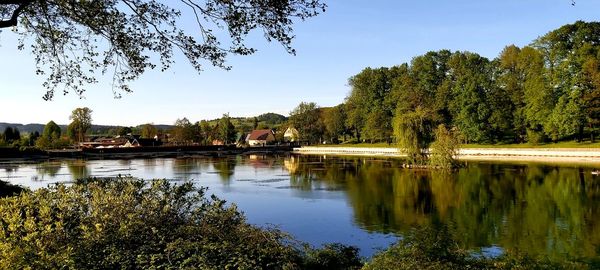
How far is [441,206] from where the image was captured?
20844mm

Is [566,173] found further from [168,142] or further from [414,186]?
[168,142]

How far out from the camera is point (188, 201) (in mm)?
8883

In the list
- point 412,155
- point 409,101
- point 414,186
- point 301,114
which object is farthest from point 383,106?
point 414,186

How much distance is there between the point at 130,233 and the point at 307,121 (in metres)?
96.4

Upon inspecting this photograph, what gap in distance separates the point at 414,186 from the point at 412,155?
1390cm

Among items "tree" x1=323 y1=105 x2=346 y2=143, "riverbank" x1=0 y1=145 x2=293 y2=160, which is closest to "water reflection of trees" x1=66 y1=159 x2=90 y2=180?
"riverbank" x1=0 y1=145 x2=293 y2=160

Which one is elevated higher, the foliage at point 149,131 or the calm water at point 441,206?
the foliage at point 149,131

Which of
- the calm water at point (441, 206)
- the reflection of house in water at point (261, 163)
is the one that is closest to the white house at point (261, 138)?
the reflection of house in water at point (261, 163)

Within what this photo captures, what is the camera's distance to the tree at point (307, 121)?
103 metres

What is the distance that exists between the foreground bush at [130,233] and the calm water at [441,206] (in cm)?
604

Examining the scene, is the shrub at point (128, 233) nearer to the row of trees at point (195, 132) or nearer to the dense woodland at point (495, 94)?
the dense woodland at point (495, 94)

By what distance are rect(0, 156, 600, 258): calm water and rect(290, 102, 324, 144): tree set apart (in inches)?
2642

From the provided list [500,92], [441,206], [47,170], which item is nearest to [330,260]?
[441,206]

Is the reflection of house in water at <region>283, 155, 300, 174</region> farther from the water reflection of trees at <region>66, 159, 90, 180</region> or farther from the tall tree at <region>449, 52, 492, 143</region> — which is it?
the tall tree at <region>449, 52, 492, 143</region>
